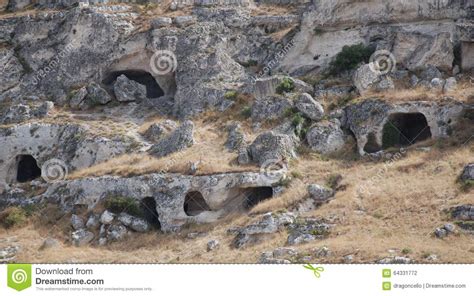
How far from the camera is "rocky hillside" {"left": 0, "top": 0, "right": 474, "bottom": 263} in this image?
3484cm

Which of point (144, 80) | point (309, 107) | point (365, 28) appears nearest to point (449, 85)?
point (309, 107)

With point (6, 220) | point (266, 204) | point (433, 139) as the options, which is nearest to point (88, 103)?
point (6, 220)

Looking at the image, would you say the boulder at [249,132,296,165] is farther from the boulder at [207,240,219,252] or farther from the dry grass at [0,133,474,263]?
the boulder at [207,240,219,252]

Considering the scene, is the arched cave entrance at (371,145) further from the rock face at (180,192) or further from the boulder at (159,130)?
the boulder at (159,130)

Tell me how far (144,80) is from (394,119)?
1590 cm

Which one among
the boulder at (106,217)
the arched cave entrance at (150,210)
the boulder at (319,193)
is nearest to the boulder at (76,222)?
the boulder at (106,217)

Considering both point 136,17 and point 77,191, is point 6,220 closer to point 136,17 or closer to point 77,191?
point 77,191

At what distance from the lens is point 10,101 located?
47688 millimetres

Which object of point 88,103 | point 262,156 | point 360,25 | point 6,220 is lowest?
point 6,220

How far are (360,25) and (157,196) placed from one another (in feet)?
50.8

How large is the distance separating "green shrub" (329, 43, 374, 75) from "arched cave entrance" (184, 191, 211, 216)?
10.7m

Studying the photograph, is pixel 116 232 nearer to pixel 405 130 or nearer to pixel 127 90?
pixel 127 90

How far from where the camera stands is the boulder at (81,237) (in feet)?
123

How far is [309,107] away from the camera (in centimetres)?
4166
